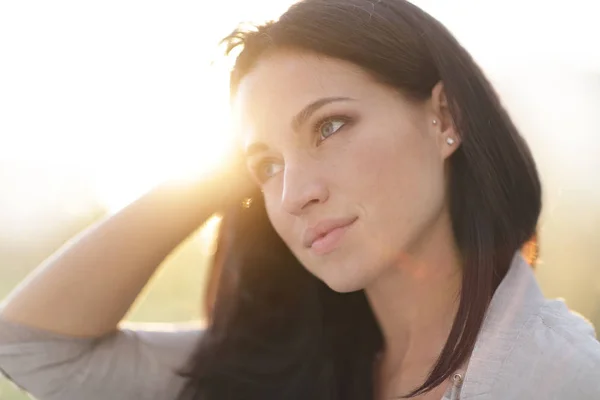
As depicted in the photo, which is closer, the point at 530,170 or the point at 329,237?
the point at 329,237

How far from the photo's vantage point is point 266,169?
1.77 metres

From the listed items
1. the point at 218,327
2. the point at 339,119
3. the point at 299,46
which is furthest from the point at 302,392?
the point at 299,46

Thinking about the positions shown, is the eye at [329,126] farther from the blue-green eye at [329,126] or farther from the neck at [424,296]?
the neck at [424,296]

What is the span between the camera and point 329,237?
1.52 m

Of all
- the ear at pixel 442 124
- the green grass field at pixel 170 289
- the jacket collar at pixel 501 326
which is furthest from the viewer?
the green grass field at pixel 170 289

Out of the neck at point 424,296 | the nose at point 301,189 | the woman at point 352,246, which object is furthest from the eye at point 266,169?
the neck at point 424,296

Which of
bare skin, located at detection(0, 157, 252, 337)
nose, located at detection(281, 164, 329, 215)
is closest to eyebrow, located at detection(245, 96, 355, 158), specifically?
nose, located at detection(281, 164, 329, 215)

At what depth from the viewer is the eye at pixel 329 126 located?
153cm

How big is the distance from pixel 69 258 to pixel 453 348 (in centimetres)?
108

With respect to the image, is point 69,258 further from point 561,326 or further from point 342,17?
point 561,326

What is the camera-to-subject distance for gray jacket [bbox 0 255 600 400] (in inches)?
49.8

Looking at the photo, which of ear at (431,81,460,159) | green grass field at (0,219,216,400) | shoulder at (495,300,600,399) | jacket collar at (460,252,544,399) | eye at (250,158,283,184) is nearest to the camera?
shoulder at (495,300,600,399)

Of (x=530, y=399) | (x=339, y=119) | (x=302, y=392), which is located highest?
(x=339, y=119)

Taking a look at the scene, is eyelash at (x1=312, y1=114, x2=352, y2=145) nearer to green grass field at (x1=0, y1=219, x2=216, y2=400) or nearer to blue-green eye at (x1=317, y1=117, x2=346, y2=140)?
blue-green eye at (x1=317, y1=117, x2=346, y2=140)
